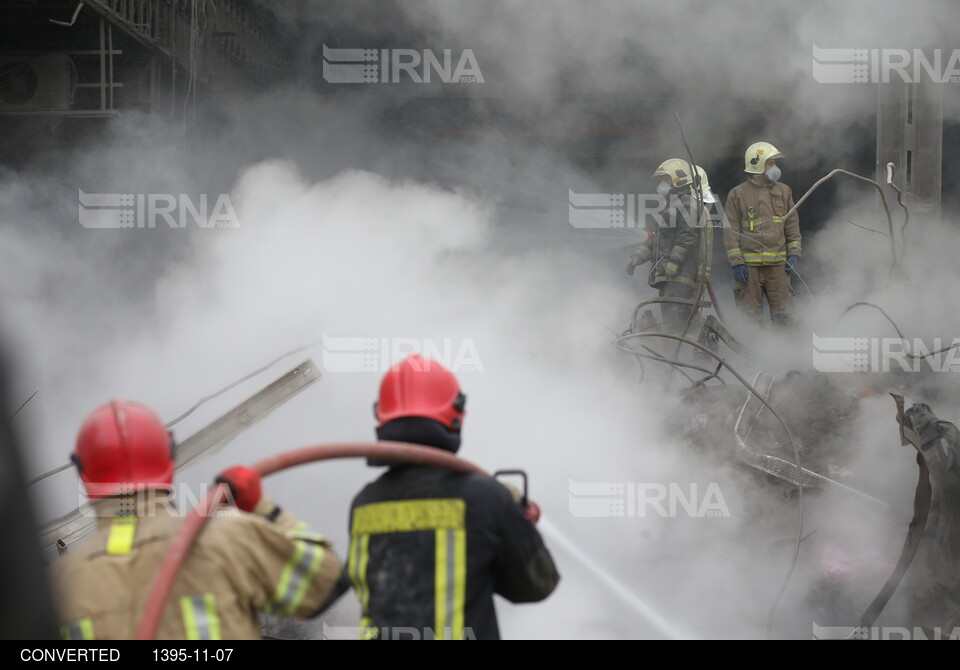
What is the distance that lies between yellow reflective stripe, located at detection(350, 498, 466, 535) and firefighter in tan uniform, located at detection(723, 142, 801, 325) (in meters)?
5.66

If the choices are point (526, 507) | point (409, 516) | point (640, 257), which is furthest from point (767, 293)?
point (409, 516)

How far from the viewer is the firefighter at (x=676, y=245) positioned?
734 cm

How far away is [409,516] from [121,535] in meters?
0.69

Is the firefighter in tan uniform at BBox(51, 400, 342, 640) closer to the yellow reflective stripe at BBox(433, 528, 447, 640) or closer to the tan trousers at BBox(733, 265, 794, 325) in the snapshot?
the yellow reflective stripe at BBox(433, 528, 447, 640)

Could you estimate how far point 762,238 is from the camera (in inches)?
300

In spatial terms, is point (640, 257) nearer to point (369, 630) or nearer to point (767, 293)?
point (767, 293)

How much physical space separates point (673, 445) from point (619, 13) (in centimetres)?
384

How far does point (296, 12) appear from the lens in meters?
8.63

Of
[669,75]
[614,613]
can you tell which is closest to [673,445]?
[614,613]

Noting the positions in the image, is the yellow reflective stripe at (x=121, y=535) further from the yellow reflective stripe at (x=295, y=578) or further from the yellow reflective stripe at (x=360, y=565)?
the yellow reflective stripe at (x=360, y=565)

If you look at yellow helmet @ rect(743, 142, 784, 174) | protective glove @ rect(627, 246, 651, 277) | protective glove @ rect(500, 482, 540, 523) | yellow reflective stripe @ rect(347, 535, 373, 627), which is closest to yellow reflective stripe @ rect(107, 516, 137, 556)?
yellow reflective stripe @ rect(347, 535, 373, 627)

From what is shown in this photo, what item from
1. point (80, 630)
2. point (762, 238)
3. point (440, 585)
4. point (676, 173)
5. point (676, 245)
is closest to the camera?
point (80, 630)

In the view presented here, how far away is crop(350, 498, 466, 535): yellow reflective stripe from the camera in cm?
243
